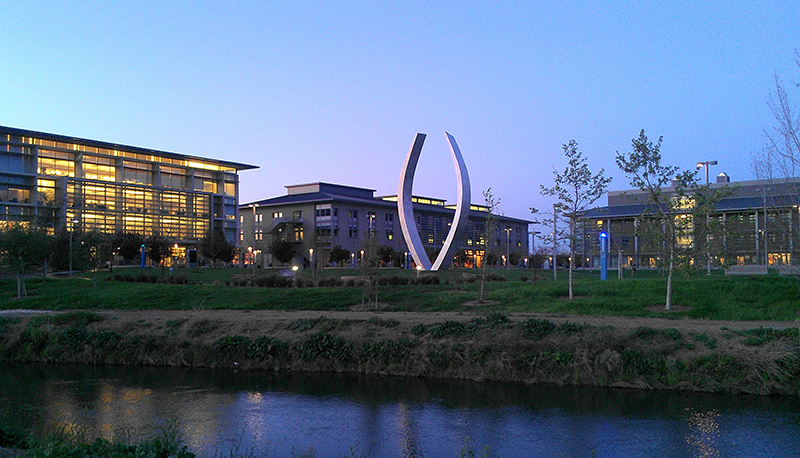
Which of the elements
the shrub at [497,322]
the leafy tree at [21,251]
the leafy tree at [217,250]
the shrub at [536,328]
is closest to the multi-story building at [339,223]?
the leafy tree at [217,250]

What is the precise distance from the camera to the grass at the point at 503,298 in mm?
22703

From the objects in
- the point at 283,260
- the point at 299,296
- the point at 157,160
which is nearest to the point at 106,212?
the point at 157,160

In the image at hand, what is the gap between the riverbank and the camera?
1583 cm

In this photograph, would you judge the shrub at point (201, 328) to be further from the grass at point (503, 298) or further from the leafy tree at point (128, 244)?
the leafy tree at point (128, 244)

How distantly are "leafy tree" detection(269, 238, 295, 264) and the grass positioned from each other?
4664 centimetres

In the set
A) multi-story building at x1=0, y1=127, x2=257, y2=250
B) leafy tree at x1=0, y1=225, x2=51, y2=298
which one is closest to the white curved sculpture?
leafy tree at x1=0, y1=225, x2=51, y2=298

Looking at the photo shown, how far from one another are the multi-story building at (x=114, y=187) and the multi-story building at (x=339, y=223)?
25.7ft

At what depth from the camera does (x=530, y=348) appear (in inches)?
699

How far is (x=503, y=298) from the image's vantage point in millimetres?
27266

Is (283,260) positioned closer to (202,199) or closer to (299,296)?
(202,199)

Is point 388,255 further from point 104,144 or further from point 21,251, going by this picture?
Answer: point 21,251

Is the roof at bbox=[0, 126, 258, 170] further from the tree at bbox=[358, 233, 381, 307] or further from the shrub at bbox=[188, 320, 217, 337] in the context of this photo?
the shrub at bbox=[188, 320, 217, 337]

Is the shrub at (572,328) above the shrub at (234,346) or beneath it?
above

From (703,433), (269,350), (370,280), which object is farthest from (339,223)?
(703,433)
